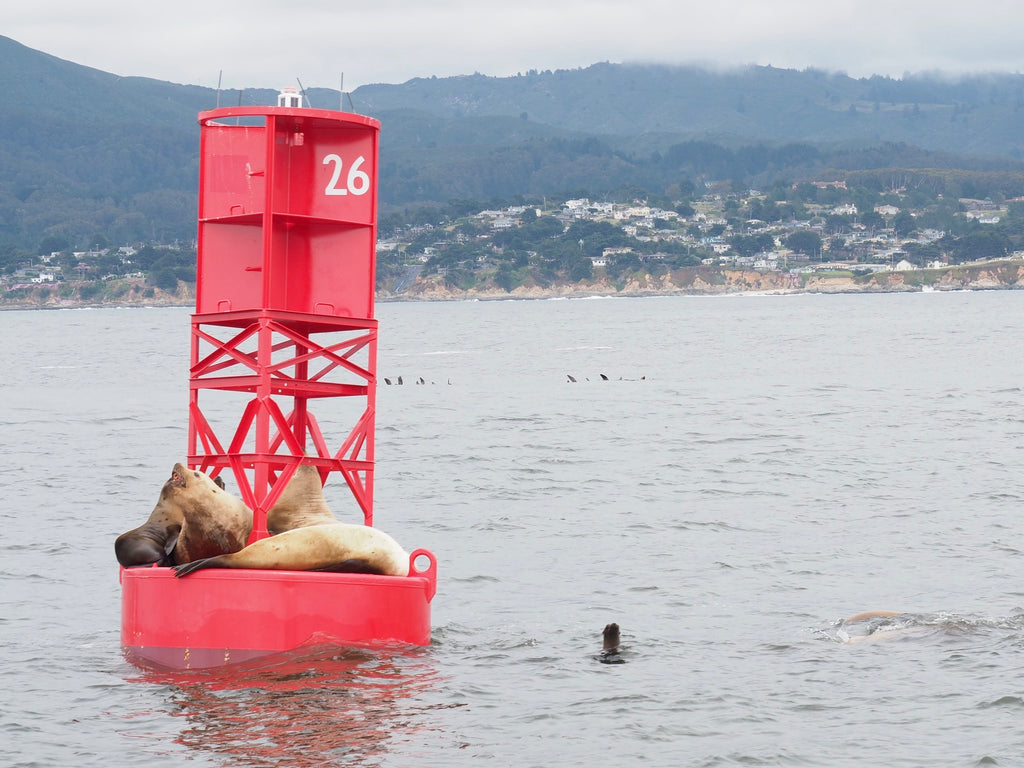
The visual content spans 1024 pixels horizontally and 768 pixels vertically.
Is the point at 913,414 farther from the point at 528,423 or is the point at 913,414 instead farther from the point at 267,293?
the point at 267,293

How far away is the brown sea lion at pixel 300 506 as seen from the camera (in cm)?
1778

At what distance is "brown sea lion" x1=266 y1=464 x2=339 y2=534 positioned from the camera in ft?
58.3

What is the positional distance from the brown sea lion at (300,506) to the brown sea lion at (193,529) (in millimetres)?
579

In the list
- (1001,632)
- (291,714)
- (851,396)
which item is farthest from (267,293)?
(851,396)

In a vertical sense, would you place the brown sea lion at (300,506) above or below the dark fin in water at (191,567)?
above

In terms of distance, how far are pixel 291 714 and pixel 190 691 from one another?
4.55ft

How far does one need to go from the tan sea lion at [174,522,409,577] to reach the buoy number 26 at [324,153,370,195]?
13.5ft

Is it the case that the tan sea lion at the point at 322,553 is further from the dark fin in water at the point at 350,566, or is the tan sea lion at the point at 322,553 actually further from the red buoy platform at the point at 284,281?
the red buoy platform at the point at 284,281

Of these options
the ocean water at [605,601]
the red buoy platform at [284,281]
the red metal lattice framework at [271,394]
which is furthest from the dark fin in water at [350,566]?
the red metal lattice framework at [271,394]

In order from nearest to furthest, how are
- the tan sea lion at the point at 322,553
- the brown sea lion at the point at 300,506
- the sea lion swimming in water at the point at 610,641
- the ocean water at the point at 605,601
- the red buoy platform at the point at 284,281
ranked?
the ocean water at the point at 605,601, the tan sea lion at the point at 322,553, the red buoy platform at the point at 284,281, the brown sea lion at the point at 300,506, the sea lion swimming in water at the point at 610,641

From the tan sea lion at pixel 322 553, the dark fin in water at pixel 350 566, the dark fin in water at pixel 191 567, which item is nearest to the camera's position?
the dark fin in water at pixel 191 567

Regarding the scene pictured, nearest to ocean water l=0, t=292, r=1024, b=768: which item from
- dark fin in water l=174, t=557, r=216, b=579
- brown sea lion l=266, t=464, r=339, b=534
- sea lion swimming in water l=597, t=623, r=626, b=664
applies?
sea lion swimming in water l=597, t=623, r=626, b=664

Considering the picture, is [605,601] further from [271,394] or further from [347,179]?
[347,179]

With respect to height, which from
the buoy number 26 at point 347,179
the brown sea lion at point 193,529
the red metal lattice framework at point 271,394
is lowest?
the brown sea lion at point 193,529
